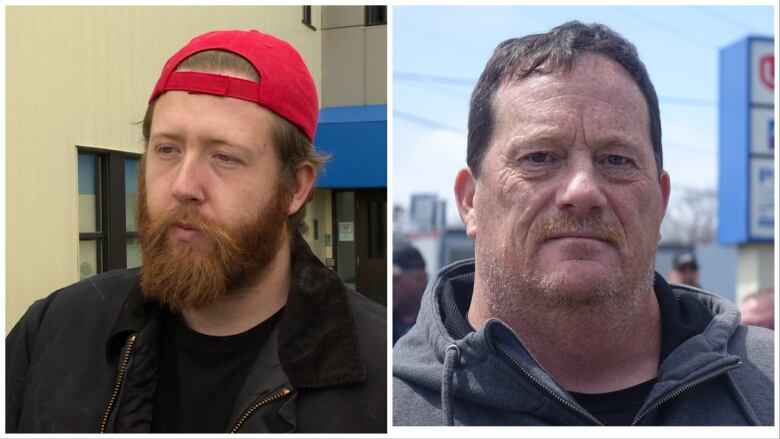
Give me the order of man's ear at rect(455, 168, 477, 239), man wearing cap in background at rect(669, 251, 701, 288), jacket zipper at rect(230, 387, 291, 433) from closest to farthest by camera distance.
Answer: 1. jacket zipper at rect(230, 387, 291, 433)
2. man's ear at rect(455, 168, 477, 239)
3. man wearing cap in background at rect(669, 251, 701, 288)

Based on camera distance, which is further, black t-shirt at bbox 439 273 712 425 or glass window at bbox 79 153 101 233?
glass window at bbox 79 153 101 233

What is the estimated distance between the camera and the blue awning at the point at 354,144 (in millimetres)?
2996

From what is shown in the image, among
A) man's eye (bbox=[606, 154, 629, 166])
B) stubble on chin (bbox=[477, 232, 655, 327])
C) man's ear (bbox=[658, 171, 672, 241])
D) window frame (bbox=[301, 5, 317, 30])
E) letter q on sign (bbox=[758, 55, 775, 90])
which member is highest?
window frame (bbox=[301, 5, 317, 30])

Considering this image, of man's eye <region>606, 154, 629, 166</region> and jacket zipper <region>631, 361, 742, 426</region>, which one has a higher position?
man's eye <region>606, 154, 629, 166</region>

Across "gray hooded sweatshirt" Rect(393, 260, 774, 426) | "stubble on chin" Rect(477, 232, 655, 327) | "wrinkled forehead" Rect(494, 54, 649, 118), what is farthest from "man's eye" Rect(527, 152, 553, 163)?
"gray hooded sweatshirt" Rect(393, 260, 774, 426)

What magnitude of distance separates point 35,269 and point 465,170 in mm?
1694

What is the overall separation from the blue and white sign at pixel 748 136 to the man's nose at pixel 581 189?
0.60m

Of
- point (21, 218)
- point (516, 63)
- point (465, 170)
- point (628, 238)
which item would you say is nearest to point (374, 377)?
point (465, 170)

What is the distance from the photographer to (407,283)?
2.53m

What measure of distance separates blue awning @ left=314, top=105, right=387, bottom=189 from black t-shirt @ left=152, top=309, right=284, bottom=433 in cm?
89

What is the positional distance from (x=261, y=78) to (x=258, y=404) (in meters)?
1.02

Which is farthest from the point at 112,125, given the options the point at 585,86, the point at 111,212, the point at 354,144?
the point at 585,86

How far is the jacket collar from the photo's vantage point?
7.32 feet

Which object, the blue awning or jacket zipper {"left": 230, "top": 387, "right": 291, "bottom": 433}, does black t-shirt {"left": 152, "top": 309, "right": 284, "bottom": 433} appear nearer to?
jacket zipper {"left": 230, "top": 387, "right": 291, "bottom": 433}
